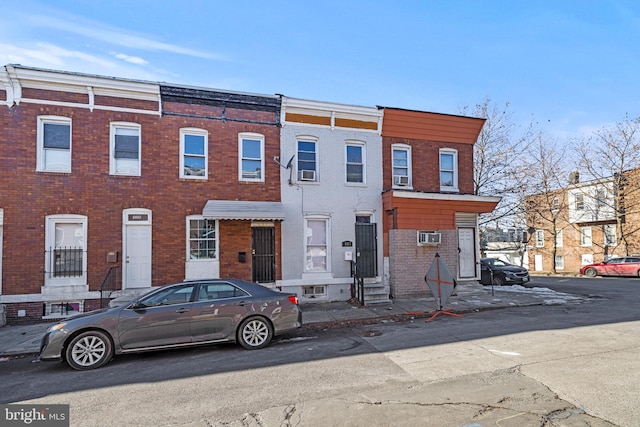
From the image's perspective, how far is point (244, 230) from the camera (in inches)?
478

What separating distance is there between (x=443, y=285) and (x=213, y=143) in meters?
8.37

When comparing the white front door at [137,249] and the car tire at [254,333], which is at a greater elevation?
the white front door at [137,249]

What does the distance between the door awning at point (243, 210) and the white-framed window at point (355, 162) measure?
9.66 ft

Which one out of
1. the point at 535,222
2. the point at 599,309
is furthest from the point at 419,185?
the point at 535,222

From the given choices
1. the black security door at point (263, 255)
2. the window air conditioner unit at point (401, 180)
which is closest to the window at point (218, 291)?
the black security door at point (263, 255)

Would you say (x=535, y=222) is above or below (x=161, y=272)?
above

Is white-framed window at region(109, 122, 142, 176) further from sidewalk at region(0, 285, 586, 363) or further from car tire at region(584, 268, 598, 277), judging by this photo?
car tire at region(584, 268, 598, 277)

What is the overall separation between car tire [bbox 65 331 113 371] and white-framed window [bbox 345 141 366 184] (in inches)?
361

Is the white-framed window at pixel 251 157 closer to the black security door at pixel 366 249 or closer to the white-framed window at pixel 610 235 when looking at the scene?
the black security door at pixel 366 249

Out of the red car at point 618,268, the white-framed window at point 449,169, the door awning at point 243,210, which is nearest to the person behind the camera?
the door awning at point 243,210

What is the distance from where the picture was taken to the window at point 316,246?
508 inches

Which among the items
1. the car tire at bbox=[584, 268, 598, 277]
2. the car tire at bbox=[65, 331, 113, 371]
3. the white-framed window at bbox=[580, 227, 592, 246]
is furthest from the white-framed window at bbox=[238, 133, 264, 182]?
the white-framed window at bbox=[580, 227, 592, 246]

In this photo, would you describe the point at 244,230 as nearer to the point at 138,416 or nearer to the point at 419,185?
the point at 419,185

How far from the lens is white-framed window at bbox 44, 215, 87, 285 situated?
34.8 feet
